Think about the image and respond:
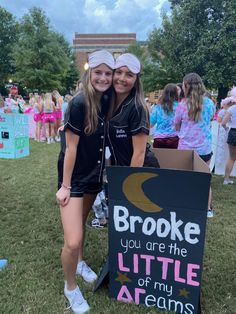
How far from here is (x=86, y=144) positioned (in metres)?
2.40

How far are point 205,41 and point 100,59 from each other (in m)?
23.6

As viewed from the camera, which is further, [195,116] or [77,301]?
[195,116]

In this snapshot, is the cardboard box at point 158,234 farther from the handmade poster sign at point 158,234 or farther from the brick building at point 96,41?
the brick building at point 96,41

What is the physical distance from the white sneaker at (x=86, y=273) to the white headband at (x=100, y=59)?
5.73 ft

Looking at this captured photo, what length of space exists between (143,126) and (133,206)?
22.7 inches

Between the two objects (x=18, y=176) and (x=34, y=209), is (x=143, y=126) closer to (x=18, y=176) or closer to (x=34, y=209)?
(x=34, y=209)

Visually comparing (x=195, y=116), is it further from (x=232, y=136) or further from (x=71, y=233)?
(x=71, y=233)

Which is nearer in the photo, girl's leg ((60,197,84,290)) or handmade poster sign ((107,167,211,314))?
handmade poster sign ((107,167,211,314))

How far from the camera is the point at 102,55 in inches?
92.3

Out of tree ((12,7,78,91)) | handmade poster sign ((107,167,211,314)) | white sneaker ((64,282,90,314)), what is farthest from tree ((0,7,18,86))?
handmade poster sign ((107,167,211,314))

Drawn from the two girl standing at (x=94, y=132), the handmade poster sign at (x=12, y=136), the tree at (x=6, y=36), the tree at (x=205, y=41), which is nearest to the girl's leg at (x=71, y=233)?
the two girl standing at (x=94, y=132)

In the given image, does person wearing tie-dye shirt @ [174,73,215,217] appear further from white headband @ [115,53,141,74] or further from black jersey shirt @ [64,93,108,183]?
black jersey shirt @ [64,93,108,183]

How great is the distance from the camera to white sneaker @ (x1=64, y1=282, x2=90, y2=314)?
2.43 m

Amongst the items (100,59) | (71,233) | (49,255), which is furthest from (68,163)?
(49,255)
